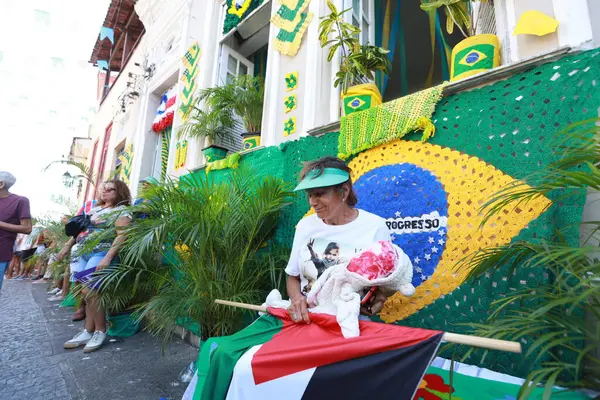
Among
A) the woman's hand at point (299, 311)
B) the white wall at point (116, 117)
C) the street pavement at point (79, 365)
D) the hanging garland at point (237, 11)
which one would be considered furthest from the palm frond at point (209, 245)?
the white wall at point (116, 117)

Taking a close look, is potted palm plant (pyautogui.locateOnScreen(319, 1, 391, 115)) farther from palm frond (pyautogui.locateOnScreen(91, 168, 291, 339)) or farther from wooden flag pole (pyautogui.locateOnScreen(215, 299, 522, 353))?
wooden flag pole (pyautogui.locateOnScreen(215, 299, 522, 353))

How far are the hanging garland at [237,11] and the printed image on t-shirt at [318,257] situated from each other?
151 inches

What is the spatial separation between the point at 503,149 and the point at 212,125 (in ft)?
11.3

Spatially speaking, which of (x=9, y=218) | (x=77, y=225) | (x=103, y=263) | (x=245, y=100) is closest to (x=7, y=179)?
(x=9, y=218)

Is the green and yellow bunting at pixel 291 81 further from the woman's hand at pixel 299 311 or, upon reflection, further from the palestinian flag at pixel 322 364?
the palestinian flag at pixel 322 364

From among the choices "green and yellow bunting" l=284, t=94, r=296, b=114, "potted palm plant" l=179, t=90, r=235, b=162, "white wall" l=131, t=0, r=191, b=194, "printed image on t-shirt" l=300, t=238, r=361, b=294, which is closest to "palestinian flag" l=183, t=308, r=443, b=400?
"printed image on t-shirt" l=300, t=238, r=361, b=294

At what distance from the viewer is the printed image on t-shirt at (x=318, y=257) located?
150 cm

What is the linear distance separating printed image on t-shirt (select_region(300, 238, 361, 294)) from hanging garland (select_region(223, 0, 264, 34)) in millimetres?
3824

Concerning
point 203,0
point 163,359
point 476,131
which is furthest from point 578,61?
point 203,0

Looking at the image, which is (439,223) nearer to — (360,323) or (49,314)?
(360,323)

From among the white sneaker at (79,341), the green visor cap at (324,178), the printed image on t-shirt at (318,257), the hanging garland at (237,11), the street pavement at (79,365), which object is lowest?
the street pavement at (79,365)

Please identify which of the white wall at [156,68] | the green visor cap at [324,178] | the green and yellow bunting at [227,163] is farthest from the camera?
the white wall at [156,68]

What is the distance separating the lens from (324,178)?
59.5 inches

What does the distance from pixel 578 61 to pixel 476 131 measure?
471mm
